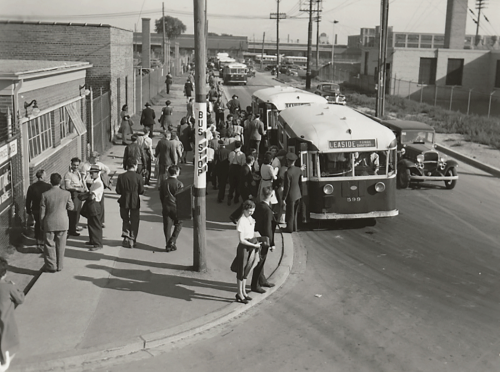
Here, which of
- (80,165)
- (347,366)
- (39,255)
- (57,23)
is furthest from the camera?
(57,23)

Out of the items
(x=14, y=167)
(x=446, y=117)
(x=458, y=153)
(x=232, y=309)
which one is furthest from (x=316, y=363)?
(x=446, y=117)

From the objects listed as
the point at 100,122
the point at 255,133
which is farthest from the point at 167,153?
the point at 100,122

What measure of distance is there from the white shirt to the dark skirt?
173 mm

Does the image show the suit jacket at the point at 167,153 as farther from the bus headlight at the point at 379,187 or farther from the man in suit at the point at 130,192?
the bus headlight at the point at 379,187

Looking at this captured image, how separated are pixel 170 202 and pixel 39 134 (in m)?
4.88

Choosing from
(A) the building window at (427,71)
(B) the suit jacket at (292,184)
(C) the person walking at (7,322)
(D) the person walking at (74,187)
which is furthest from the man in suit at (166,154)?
(A) the building window at (427,71)

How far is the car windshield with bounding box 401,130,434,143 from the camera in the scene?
797 inches

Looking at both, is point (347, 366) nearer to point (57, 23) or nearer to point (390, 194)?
point (390, 194)

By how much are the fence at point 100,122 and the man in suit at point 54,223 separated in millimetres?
10544

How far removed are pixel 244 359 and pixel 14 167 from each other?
6941 millimetres

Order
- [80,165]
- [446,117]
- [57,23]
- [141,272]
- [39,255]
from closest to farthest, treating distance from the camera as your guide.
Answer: [141,272] < [39,255] < [80,165] < [57,23] < [446,117]

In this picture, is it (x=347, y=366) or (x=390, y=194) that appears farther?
(x=390, y=194)

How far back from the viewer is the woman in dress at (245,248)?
9.48 m

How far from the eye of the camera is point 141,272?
36.2 feet
